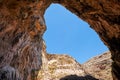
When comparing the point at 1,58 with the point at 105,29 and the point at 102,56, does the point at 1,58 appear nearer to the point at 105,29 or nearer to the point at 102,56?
the point at 105,29

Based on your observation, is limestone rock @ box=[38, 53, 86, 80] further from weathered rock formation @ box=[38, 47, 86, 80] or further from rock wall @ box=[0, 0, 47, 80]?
rock wall @ box=[0, 0, 47, 80]

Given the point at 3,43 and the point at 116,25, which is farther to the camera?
the point at 3,43

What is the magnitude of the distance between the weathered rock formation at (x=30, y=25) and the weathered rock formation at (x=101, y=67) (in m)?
16.8

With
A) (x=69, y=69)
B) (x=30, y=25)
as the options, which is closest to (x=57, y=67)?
(x=69, y=69)

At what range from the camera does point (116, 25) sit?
88.1ft

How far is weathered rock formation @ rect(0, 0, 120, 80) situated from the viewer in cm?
2655

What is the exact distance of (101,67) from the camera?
5316 cm

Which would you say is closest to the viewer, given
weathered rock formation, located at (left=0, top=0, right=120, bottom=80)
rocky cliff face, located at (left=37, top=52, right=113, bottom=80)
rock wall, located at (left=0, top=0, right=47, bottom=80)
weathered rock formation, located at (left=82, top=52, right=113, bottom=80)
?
weathered rock formation, located at (left=0, top=0, right=120, bottom=80)

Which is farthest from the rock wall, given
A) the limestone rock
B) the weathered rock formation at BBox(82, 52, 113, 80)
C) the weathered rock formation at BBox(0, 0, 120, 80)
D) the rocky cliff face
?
the weathered rock formation at BBox(82, 52, 113, 80)

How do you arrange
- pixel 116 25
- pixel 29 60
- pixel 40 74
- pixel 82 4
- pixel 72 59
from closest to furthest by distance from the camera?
pixel 116 25 → pixel 82 4 → pixel 29 60 → pixel 40 74 → pixel 72 59

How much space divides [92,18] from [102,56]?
101ft

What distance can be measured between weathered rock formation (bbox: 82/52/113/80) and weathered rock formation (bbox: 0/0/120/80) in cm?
1682

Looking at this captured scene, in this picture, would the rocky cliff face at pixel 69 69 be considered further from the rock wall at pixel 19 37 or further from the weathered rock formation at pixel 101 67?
the rock wall at pixel 19 37

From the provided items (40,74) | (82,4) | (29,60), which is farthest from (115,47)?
(40,74)
